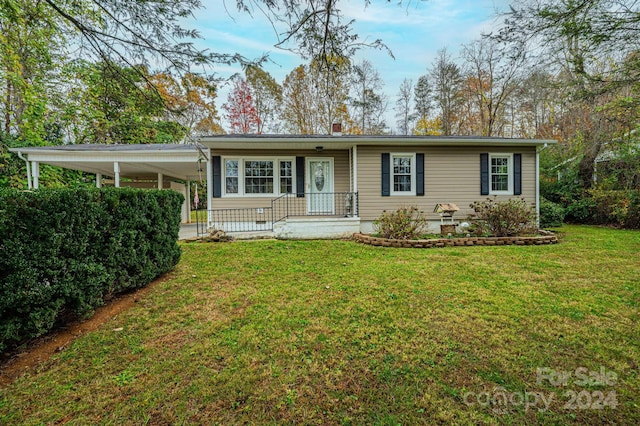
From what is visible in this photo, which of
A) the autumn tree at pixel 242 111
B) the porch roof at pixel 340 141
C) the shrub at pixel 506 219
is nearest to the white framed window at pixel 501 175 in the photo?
the porch roof at pixel 340 141

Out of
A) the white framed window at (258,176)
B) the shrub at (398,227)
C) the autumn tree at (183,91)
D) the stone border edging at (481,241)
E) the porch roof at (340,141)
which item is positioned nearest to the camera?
the autumn tree at (183,91)

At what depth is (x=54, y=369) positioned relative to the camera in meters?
2.16

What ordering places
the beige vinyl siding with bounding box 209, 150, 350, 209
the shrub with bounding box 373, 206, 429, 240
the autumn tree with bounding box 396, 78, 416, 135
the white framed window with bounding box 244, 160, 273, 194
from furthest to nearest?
the autumn tree with bounding box 396, 78, 416, 135 → the white framed window with bounding box 244, 160, 273, 194 → the beige vinyl siding with bounding box 209, 150, 350, 209 → the shrub with bounding box 373, 206, 429, 240

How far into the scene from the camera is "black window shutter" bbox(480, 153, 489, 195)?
9031 millimetres

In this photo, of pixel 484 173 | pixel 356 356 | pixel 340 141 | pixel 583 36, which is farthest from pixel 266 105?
pixel 356 356

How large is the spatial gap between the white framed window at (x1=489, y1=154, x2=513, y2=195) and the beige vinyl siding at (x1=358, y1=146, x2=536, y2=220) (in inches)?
10.4

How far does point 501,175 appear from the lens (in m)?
9.23

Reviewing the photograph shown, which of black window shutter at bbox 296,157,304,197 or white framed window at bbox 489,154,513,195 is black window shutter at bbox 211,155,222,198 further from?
white framed window at bbox 489,154,513,195

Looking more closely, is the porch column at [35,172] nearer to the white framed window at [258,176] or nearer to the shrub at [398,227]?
the white framed window at [258,176]

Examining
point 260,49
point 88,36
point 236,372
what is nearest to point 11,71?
point 88,36

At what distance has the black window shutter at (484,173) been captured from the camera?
903cm

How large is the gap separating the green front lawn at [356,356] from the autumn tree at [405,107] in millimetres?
17897

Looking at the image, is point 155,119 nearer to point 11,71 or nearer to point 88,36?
point 88,36

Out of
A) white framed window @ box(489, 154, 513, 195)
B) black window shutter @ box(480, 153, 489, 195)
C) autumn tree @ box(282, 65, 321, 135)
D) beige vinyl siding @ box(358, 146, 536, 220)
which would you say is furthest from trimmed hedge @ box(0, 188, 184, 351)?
autumn tree @ box(282, 65, 321, 135)
